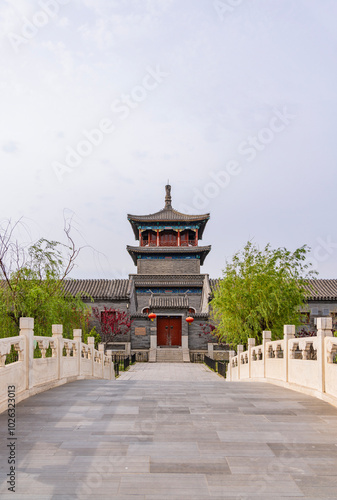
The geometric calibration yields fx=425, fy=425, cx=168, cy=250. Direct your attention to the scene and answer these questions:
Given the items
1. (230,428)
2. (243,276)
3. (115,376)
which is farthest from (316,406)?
(115,376)

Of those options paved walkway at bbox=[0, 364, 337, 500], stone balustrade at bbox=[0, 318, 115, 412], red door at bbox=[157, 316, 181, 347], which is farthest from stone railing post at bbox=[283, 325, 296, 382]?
red door at bbox=[157, 316, 181, 347]

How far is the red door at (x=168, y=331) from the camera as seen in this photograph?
27828mm

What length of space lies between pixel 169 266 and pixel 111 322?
28.0ft

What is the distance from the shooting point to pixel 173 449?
11.7 feet

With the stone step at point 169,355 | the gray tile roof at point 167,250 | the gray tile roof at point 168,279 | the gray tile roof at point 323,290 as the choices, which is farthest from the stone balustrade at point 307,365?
the gray tile roof at point 167,250

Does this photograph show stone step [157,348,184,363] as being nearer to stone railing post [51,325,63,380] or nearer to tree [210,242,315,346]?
tree [210,242,315,346]

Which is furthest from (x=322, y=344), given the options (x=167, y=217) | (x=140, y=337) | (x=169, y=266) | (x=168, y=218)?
(x=167, y=217)

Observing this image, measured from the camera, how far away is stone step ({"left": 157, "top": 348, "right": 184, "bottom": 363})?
25.8 meters

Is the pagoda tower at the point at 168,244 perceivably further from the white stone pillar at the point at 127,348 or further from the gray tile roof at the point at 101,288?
the white stone pillar at the point at 127,348

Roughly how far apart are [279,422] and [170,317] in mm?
23648

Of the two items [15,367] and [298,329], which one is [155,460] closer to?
[15,367]

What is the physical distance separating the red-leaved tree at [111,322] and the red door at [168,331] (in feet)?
7.21

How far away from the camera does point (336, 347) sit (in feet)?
19.2

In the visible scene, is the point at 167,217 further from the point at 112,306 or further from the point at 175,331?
the point at 175,331
